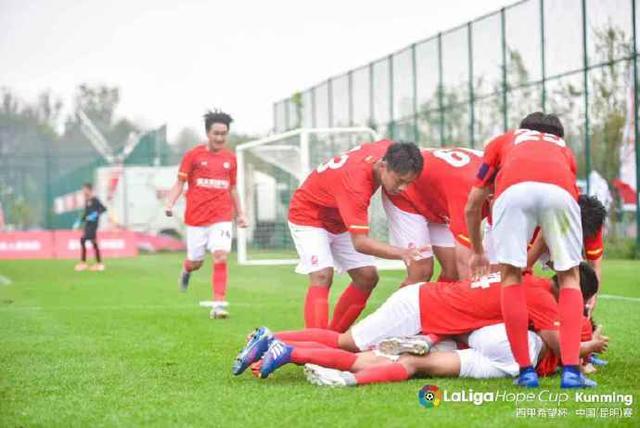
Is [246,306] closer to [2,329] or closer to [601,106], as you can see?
[2,329]

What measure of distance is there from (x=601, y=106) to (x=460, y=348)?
17605mm

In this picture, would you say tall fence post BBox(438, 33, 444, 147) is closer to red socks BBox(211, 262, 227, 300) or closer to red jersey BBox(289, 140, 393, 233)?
red socks BBox(211, 262, 227, 300)

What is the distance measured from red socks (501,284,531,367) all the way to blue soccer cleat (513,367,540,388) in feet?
0.13

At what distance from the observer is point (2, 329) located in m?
11.5

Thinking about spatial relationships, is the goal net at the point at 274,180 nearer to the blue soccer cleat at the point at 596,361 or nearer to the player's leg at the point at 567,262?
the blue soccer cleat at the point at 596,361

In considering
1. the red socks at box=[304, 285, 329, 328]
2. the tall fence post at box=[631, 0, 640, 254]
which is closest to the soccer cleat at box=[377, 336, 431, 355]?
the red socks at box=[304, 285, 329, 328]

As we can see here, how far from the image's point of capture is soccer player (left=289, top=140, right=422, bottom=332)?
802cm

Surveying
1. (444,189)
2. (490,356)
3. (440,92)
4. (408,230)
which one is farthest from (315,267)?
(440,92)

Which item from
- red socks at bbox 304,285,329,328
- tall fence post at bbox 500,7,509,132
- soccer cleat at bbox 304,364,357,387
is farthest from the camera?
tall fence post at bbox 500,7,509,132

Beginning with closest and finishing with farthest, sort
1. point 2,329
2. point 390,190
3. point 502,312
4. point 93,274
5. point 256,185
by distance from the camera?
point 502,312 → point 390,190 → point 2,329 → point 93,274 → point 256,185

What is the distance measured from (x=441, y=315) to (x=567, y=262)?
0.91 metres

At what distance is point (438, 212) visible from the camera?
9.16 metres

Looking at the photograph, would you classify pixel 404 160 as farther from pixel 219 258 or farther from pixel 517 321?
pixel 219 258

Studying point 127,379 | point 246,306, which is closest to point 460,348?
point 127,379
